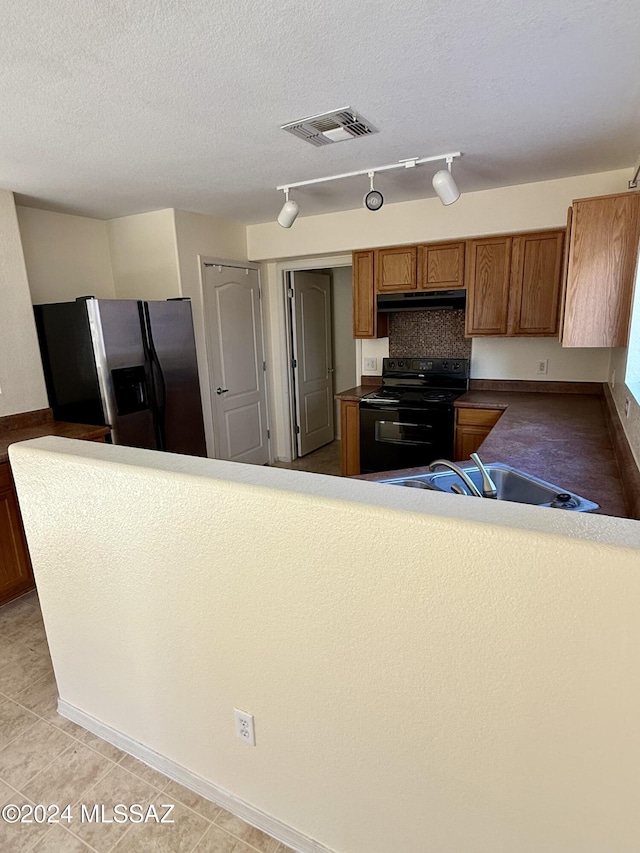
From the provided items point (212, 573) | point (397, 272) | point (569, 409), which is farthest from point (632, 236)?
point (212, 573)

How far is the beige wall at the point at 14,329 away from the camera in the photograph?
9.12 feet

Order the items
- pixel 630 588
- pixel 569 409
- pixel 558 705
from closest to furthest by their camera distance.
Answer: pixel 630 588 < pixel 558 705 < pixel 569 409

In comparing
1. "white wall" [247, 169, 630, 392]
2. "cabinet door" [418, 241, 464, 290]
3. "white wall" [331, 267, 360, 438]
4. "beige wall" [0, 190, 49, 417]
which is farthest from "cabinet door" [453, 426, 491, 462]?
"beige wall" [0, 190, 49, 417]

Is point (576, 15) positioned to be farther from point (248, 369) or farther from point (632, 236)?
point (248, 369)

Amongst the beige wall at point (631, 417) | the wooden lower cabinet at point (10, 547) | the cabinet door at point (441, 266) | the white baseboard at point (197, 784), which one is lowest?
the white baseboard at point (197, 784)

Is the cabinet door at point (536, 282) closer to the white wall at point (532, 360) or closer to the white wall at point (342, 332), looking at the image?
the white wall at point (532, 360)

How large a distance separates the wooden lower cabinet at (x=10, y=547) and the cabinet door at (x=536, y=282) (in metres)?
3.41

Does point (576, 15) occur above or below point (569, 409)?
above

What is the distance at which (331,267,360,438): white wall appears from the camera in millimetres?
5422

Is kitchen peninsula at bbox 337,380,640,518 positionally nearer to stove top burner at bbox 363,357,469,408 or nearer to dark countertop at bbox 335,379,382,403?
dark countertop at bbox 335,379,382,403

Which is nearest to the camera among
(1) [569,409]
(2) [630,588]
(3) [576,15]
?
(2) [630,588]

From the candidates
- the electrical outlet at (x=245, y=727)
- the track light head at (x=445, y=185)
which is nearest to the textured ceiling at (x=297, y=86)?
the track light head at (x=445, y=185)

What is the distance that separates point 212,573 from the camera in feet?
3.84

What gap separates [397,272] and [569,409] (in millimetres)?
1662
